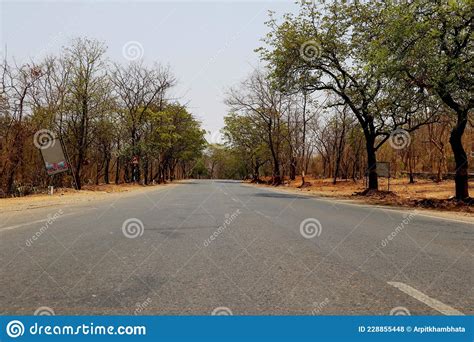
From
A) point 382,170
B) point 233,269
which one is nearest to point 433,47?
point 382,170

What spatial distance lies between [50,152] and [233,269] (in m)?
26.2

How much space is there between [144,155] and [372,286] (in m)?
43.5

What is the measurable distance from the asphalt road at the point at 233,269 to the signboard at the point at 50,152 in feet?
63.3

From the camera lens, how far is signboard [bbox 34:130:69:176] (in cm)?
2823

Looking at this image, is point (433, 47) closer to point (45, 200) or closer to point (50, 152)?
point (45, 200)

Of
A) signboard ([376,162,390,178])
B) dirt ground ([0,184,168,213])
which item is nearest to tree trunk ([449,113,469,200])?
signboard ([376,162,390,178])

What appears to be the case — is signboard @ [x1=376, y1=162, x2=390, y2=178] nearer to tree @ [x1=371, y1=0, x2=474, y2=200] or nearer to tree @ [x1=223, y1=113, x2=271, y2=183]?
tree @ [x1=371, y1=0, x2=474, y2=200]

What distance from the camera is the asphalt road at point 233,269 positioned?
4.09 meters

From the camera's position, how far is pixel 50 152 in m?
28.6

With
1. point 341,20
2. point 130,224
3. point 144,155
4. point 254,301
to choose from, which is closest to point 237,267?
point 254,301

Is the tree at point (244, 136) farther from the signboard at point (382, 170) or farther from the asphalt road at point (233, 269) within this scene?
the asphalt road at point (233, 269)

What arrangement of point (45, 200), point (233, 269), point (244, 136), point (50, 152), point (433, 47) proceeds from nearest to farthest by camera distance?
point (233, 269) → point (433, 47) → point (45, 200) → point (50, 152) → point (244, 136)

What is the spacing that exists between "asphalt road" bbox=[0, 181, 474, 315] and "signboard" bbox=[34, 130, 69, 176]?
63.3 feet

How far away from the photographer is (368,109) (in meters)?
25.2
